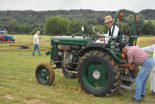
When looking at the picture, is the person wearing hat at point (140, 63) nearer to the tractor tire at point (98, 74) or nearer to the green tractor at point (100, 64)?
the green tractor at point (100, 64)

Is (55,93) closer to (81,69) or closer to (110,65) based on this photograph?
(81,69)

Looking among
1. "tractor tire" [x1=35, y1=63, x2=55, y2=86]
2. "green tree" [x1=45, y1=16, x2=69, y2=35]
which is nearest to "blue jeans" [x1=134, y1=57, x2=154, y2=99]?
"tractor tire" [x1=35, y1=63, x2=55, y2=86]

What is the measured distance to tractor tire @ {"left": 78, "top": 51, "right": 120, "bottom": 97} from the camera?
4.59 metres

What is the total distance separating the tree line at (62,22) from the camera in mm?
37400

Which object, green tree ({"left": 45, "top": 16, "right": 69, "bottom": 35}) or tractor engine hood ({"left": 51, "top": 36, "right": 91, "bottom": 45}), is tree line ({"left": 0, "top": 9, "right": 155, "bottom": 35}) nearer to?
green tree ({"left": 45, "top": 16, "right": 69, "bottom": 35})

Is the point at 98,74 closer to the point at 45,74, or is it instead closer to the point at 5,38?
the point at 45,74

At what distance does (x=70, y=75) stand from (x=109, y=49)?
2.79 metres

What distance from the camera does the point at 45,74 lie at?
611 centimetres

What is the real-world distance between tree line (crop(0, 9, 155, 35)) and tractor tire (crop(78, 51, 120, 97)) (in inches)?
56.3

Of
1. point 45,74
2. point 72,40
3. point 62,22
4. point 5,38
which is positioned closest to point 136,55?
point 72,40

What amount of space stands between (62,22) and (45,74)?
132ft

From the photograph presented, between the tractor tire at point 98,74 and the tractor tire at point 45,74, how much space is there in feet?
3.84

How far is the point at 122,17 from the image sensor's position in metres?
4.65

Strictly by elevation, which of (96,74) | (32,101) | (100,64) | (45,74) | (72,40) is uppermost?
(72,40)
